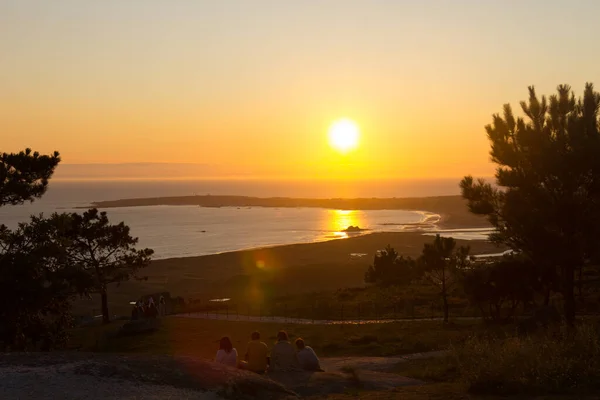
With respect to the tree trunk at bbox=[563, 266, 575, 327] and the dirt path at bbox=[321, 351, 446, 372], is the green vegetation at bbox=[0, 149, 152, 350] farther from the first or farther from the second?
the tree trunk at bbox=[563, 266, 575, 327]

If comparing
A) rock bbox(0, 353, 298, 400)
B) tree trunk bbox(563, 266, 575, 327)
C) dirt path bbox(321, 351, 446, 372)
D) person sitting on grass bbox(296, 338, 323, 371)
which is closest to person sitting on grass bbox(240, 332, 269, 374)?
person sitting on grass bbox(296, 338, 323, 371)

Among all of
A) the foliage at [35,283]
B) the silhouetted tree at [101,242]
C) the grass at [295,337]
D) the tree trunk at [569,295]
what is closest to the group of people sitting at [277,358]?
the grass at [295,337]

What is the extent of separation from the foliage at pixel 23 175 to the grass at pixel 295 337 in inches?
256

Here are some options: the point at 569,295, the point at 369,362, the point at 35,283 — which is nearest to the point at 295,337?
the point at 369,362

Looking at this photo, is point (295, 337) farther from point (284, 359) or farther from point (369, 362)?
point (284, 359)

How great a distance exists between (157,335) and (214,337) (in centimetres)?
274

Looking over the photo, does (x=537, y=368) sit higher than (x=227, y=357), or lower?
higher

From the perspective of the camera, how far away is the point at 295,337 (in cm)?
2347

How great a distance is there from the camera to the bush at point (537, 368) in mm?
11305

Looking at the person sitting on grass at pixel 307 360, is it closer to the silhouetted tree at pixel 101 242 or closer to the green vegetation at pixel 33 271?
the green vegetation at pixel 33 271

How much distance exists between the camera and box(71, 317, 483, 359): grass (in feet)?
67.6

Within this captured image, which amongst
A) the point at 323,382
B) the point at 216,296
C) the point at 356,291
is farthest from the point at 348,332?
the point at 216,296

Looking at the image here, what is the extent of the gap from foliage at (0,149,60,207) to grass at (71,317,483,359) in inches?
256

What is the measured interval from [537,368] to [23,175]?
673 inches
